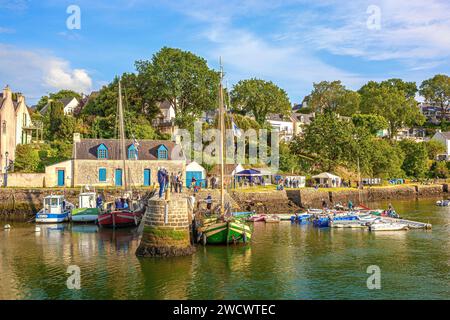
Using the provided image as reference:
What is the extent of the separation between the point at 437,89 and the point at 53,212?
112 meters

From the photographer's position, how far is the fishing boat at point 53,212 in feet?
138

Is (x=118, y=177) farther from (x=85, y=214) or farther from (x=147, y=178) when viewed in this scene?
(x=85, y=214)

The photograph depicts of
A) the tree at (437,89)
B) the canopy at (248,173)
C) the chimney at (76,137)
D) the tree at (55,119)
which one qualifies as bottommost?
the canopy at (248,173)

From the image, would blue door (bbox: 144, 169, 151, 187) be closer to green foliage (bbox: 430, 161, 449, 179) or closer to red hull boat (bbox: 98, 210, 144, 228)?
red hull boat (bbox: 98, 210, 144, 228)

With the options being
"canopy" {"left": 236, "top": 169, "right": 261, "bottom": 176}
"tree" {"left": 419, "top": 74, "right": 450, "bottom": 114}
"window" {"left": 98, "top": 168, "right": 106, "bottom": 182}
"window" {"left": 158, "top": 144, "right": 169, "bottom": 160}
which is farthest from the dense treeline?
"tree" {"left": 419, "top": 74, "right": 450, "bottom": 114}

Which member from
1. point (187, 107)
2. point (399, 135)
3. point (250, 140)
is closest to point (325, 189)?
point (250, 140)

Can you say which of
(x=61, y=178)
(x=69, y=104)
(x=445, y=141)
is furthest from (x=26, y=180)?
(x=445, y=141)

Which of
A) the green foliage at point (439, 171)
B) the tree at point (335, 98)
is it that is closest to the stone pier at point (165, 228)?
the green foliage at point (439, 171)

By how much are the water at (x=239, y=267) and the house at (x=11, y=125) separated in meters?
21.0

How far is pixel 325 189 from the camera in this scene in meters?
59.9

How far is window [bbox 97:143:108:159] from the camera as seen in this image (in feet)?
168

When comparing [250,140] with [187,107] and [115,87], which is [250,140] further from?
[115,87]

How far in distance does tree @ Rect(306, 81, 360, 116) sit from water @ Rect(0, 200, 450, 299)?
2898 inches

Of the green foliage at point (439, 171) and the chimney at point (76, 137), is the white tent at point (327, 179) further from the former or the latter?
the green foliage at point (439, 171)
